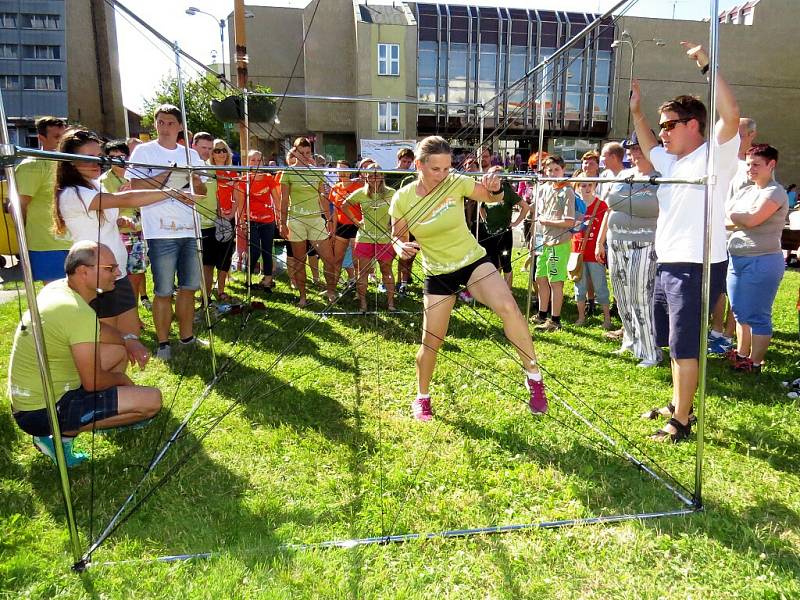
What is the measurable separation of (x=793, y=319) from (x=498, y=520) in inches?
200

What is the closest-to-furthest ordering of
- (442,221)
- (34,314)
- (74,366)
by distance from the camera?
(34,314), (74,366), (442,221)

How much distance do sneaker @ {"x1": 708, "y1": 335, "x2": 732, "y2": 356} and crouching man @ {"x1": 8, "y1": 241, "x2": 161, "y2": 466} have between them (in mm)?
4349

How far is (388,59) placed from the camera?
27.2 meters

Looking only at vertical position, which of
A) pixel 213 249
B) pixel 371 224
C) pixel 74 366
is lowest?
pixel 74 366

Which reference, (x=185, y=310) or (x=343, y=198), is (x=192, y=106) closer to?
(x=343, y=198)

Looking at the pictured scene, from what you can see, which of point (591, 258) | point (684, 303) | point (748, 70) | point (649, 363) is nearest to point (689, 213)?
point (684, 303)

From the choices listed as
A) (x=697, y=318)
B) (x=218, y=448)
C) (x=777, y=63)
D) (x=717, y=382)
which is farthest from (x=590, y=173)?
(x=777, y=63)

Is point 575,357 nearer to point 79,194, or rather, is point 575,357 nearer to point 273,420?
point 273,420

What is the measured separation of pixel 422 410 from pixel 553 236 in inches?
103

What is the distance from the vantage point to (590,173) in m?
5.21

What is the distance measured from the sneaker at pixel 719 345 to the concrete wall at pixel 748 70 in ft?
92.9

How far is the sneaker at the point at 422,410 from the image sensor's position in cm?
339

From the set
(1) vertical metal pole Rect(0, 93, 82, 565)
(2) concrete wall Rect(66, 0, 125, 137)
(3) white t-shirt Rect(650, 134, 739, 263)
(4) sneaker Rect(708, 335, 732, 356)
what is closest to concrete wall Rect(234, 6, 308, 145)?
(2) concrete wall Rect(66, 0, 125, 137)

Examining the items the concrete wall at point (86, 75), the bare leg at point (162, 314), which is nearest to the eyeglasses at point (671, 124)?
the bare leg at point (162, 314)
